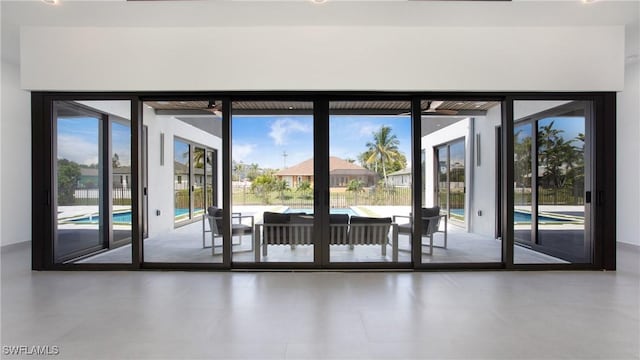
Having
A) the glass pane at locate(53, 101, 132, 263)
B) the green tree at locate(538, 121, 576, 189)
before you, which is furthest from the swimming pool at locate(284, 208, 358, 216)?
the green tree at locate(538, 121, 576, 189)

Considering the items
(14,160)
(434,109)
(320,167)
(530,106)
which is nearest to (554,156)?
(530,106)

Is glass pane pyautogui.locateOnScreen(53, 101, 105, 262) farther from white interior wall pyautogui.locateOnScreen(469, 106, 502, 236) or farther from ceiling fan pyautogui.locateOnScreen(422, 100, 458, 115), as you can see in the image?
white interior wall pyautogui.locateOnScreen(469, 106, 502, 236)

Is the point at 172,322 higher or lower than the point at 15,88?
lower

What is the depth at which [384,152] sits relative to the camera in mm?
4629

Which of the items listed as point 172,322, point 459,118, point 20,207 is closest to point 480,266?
point 459,118

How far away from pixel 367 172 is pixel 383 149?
16.2 inches

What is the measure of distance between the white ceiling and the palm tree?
1.48m

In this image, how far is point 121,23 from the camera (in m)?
4.21

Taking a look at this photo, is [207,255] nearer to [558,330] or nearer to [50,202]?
[50,202]

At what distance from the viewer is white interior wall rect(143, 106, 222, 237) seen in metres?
5.44

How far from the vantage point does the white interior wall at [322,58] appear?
14.0ft

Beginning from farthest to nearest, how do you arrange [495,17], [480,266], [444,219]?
[444,219] → [480,266] → [495,17]

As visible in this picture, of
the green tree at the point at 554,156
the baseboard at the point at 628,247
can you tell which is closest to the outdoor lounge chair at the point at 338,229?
the green tree at the point at 554,156

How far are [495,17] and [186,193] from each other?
18.4 ft
